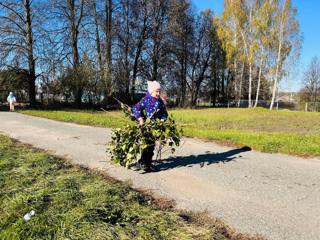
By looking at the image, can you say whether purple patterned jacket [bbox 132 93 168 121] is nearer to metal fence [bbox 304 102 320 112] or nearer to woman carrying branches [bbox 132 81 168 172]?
woman carrying branches [bbox 132 81 168 172]

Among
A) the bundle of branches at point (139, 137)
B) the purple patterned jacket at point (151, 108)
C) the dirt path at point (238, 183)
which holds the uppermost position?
the purple patterned jacket at point (151, 108)

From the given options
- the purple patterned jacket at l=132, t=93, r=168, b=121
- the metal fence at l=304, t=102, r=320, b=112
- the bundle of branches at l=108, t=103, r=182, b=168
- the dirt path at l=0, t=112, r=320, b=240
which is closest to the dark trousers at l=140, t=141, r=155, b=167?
the bundle of branches at l=108, t=103, r=182, b=168

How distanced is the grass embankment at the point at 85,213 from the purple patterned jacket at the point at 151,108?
1.57 m

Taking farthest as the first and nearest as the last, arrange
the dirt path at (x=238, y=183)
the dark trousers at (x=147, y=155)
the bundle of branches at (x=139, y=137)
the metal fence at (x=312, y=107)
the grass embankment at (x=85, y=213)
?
the metal fence at (x=312, y=107)
the dark trousers at (x=147, y=155)
the bundle of branches at (x=139, y=137)
the dirt path at (x=238, y=183)
the grass embankment at (x=85, y=213)

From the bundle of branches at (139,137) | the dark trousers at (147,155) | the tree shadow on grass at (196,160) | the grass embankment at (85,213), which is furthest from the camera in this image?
the tree shadow on grass at (196,160)

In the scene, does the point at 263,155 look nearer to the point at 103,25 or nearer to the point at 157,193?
the point at 157,193

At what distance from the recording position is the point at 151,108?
6.96 meters

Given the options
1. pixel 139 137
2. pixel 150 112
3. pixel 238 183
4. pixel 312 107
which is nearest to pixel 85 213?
pixel 139 137

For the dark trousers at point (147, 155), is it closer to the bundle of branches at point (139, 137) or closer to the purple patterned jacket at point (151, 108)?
the bundle of branches at point (139, 137)

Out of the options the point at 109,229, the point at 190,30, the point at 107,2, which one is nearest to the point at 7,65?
the point at 107,2

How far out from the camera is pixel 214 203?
5016 millimetres

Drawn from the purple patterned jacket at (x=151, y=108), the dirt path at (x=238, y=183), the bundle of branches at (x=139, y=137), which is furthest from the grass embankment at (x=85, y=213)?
the purple patterned jacket at (x=151, y=108)

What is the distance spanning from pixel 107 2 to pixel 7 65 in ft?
42.3

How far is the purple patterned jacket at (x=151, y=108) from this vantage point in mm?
6953
